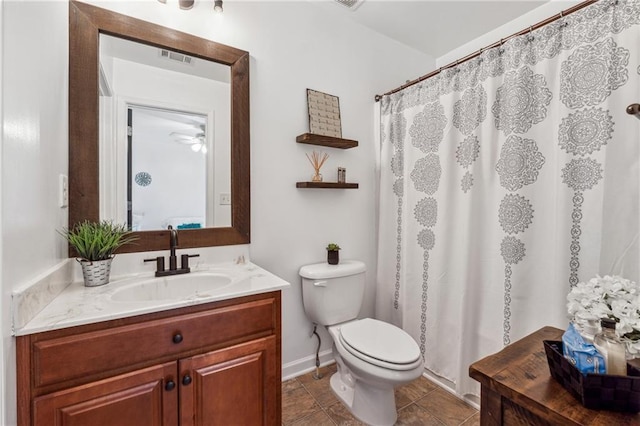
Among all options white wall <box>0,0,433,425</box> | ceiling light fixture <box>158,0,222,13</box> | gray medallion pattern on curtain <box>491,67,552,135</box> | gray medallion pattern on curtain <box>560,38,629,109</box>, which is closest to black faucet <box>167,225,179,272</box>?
white wall <box>0,0,433,425</box>

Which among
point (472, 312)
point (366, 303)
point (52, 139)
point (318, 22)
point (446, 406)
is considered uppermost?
point (318, 22)

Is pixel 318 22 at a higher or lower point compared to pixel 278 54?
higher

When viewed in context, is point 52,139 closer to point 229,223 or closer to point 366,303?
point 229,223

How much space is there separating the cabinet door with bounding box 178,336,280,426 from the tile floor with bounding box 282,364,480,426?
0.44 m

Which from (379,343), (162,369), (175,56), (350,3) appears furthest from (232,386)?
(350,3)

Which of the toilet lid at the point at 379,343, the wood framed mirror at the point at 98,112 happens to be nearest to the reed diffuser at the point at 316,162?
the wood framed mirror at the point at 98,112

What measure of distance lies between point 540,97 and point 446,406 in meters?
1.69

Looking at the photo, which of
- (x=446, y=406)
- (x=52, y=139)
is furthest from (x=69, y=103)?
(x=446, y=406)

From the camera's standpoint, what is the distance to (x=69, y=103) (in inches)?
48.3

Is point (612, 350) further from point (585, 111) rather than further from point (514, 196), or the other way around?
point (585, 111)

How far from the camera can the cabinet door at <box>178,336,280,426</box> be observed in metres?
1.01

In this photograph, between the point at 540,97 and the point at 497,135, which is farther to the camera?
the point at 497,135

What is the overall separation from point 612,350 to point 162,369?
1262mm

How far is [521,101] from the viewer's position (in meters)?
1.43
